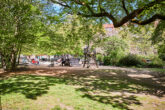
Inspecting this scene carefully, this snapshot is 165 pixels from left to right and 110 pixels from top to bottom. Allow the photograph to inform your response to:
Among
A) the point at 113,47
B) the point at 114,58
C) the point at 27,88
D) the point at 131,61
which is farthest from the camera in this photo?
the point at 113,47

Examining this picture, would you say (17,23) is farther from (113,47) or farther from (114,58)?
(113,47)

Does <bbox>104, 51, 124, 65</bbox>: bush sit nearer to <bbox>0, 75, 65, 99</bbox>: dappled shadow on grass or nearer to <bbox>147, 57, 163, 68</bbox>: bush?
<bbox>147, 57, 163, 68</bbox>: bush

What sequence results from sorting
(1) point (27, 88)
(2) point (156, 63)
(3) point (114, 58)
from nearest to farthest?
(1) point (27, 88) → (2) point (156, 63) → (3) point (114, 58)

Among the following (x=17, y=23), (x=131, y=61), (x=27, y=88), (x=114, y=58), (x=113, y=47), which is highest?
(x=17, y=23)

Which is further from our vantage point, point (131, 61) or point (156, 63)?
point (131, 61)

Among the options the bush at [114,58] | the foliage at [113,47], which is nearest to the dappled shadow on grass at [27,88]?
the bush at [114,58]

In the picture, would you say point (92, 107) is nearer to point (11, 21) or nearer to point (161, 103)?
point (161, 103)

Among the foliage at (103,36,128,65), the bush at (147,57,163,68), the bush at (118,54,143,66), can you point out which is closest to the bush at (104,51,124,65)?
the foliage at (103,36,128,65)

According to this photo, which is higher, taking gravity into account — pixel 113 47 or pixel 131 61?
pixel 113 47

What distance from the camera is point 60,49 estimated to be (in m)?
12.4

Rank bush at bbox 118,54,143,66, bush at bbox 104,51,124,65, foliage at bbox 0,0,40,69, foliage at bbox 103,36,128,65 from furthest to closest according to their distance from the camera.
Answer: foliage at bbox 103,36,128,65 → bush at bbox 104,51,124,65 → bush at bbox 118,54,143,66 → foliage at bbox 0,0,40,69

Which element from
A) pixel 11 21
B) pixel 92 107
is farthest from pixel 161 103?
pixel 11 21

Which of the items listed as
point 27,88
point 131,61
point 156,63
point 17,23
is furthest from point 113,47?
point 27,88

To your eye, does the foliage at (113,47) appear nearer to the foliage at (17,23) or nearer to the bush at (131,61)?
the bush at (131,61)
